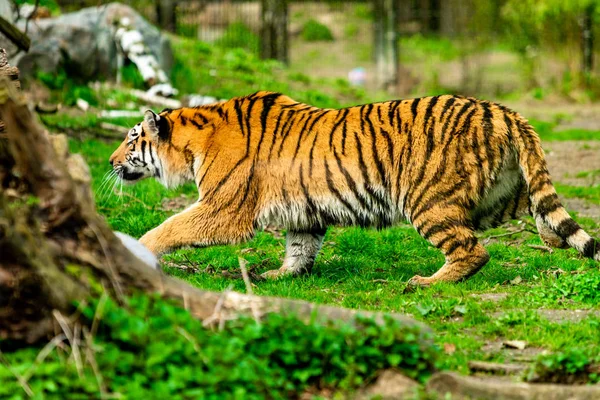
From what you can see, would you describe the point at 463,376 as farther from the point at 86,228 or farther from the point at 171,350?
the point at 86,228

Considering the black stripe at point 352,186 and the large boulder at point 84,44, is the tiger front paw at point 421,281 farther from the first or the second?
the large boulder at point 84,44

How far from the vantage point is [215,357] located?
4.09m

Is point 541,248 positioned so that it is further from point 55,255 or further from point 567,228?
point 55,255

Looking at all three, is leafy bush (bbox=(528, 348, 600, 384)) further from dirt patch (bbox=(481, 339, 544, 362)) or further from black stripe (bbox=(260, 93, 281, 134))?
black stripe (bbox=(260, 93, 281, 134))

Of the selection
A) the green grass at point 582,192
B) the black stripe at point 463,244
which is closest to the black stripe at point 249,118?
the black stripe at point 463,244

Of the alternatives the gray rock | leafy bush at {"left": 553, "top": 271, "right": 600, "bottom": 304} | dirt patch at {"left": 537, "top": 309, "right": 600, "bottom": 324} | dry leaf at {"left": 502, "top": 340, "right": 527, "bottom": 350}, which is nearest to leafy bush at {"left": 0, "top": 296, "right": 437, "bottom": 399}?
the gray rock

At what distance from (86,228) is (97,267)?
19 centimetres

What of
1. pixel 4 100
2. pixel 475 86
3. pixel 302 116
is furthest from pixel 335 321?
pixel 475 86

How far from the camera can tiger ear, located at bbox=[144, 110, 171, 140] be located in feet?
22.8

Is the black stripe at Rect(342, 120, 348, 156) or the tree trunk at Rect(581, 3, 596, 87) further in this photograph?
the tree trunk at Rect(581, 3, 596, 87)

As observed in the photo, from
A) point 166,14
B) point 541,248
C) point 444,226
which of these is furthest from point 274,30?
point 444,226

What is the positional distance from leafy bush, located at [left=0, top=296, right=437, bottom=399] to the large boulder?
9300 millimetres

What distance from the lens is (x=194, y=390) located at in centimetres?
394

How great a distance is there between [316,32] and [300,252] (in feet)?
Result: 48.5
